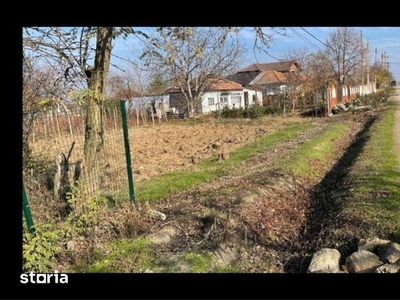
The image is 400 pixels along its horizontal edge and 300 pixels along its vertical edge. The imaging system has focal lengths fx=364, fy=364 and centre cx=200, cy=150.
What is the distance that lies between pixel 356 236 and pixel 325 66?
3903 cm

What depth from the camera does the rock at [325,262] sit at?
422 cm

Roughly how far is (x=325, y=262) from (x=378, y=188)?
3.30 metres

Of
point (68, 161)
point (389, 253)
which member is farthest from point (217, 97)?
point (389, 253)

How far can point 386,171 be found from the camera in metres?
8.07

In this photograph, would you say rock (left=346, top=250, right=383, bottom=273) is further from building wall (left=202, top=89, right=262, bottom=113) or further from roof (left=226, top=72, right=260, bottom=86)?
roof (left=226, top=72, right=260, bottom=86)

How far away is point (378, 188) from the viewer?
6.95 metres

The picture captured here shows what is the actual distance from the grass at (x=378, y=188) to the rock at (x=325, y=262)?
1.08m

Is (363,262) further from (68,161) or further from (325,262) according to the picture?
(68,161)

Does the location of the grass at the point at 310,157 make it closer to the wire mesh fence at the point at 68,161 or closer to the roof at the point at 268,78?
the wire mesh fence at the point at 68,161

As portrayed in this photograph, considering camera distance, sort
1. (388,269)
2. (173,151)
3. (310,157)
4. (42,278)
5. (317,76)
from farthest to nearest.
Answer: (317,76)
(173,151)
(310,157)
(388,269)
(42,278)

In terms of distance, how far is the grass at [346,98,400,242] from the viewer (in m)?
5.43
